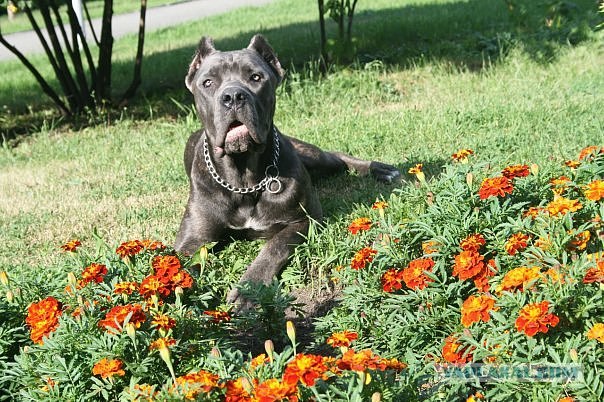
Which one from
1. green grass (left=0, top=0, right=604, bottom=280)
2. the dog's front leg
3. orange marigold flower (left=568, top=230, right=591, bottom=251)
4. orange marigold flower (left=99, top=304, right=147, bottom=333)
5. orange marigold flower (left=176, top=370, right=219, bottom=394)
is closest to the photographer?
orange marigold flower (left=176, top=370, right=219, bottom=394)

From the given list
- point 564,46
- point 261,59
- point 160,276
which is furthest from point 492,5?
point 160,276

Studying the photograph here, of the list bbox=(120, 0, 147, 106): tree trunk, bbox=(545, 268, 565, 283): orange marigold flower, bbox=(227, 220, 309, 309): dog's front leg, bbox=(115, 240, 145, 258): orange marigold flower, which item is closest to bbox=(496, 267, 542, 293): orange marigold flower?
bbox=(545, 268, 565, 283): orange marigold flower

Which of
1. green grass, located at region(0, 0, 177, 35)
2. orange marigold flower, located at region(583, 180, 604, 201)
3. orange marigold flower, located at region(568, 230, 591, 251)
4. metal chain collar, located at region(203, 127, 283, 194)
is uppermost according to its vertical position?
orange marigold flower, located at region(583, 180, 604, 201)

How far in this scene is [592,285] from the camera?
2912mm

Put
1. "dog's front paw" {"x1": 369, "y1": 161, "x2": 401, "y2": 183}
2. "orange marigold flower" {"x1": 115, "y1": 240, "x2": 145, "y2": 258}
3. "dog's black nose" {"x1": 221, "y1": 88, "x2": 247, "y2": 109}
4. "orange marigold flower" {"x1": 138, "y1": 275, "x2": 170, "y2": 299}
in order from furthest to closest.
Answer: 1. "dog's front paw" {"x1": 369, "y1": 161, "x2": 401, "y2": 183}
2. "dog's black nose" {"x1": 221, "y1": 88, "x2": 247, "y2": 109}
3. "orange marigold flower" {"x1": 115, "y1": 240, "x2": 145, "y2": 258}
4. "orange marigold flower" {"x1": 138, "y1": 275, "x2": 170, "y2": 299}

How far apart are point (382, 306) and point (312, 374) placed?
3.68ft

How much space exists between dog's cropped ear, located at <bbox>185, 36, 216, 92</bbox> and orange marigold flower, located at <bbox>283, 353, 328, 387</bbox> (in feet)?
10.4

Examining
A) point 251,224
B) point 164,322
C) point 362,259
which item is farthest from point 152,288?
point 251,224

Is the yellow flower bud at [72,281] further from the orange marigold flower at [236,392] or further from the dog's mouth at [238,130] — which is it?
the dog's mouth at [238,130]

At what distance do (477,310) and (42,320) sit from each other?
1.58m

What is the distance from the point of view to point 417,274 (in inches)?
126

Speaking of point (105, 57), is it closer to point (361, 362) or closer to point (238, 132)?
point (238, 132)

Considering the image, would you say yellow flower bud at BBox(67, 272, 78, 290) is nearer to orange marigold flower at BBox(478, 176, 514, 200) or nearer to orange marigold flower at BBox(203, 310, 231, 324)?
orange marigold flower at BBox(203, 310, 231, 324)

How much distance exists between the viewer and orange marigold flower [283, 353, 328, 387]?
2.31 metres
